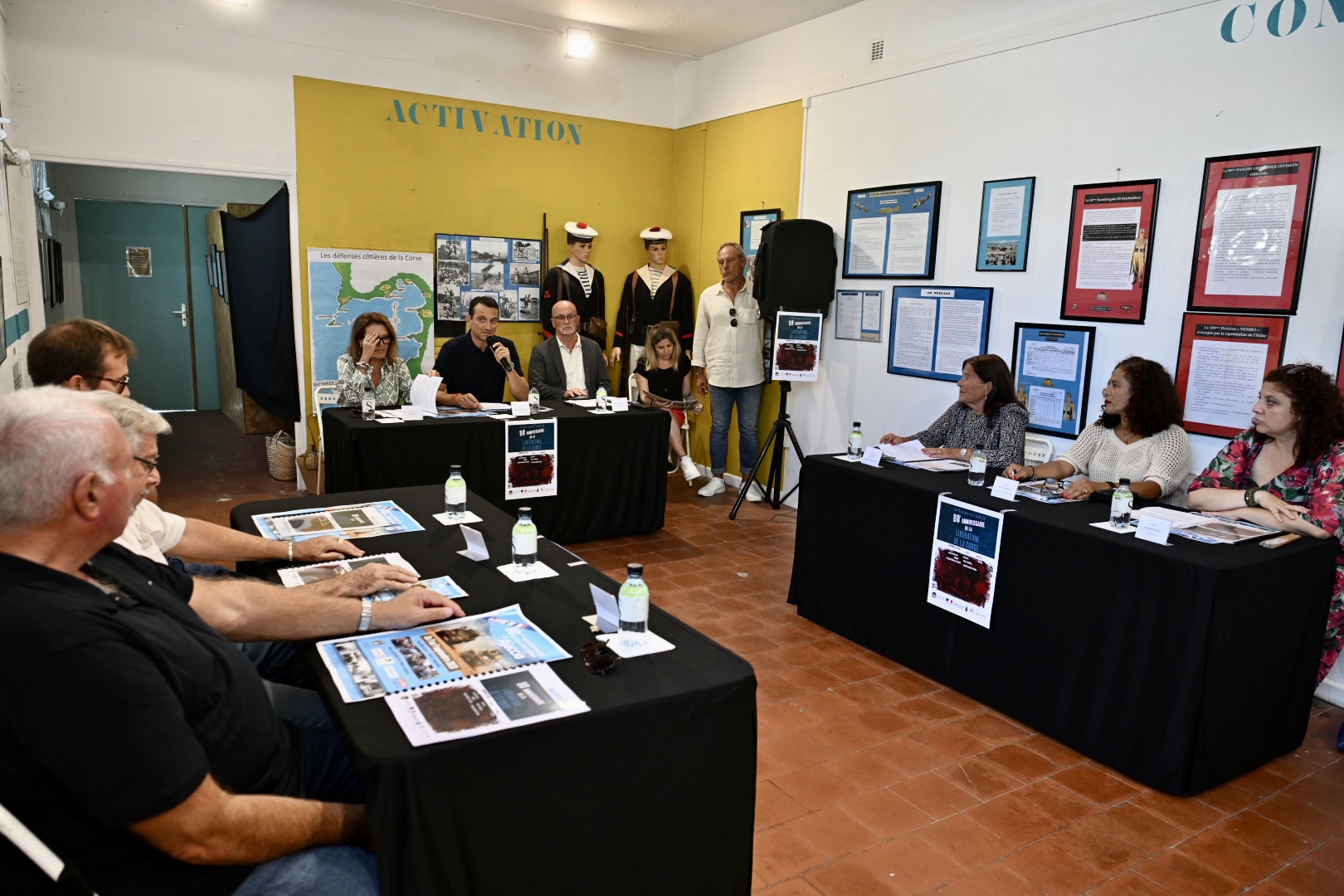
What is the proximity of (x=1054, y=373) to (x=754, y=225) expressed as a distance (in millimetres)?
2686

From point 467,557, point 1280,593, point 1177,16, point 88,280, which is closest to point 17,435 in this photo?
point 467,557

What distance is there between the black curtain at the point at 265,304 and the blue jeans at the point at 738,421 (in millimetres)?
2959

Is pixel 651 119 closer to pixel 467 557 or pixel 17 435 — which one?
pixel 467 557

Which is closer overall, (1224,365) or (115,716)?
(115,716)

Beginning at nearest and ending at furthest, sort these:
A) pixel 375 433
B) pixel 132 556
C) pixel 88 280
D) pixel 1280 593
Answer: pixel 132 556 → pixel 1280 593 → pixel 375 433 → pixel 88 280

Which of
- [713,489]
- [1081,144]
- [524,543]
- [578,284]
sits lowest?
[713,489]

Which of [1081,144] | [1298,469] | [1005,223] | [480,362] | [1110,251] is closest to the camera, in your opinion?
[1298,469]

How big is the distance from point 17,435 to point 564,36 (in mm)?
6031

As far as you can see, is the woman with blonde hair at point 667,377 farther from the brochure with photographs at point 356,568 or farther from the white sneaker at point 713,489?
the brochure with photographs at point 356,568

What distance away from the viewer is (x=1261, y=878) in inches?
89.5

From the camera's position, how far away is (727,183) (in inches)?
259

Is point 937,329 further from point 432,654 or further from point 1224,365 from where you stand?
point 432,654

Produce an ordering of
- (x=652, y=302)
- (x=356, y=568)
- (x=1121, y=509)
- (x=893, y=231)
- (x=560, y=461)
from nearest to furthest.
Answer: (x=356, y=568)
(x=1121, y=509)
(x=560, y=461)
(x=893, y=231)
(x=652, y=302)

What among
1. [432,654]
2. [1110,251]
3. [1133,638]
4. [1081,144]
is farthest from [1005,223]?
[432,654]
